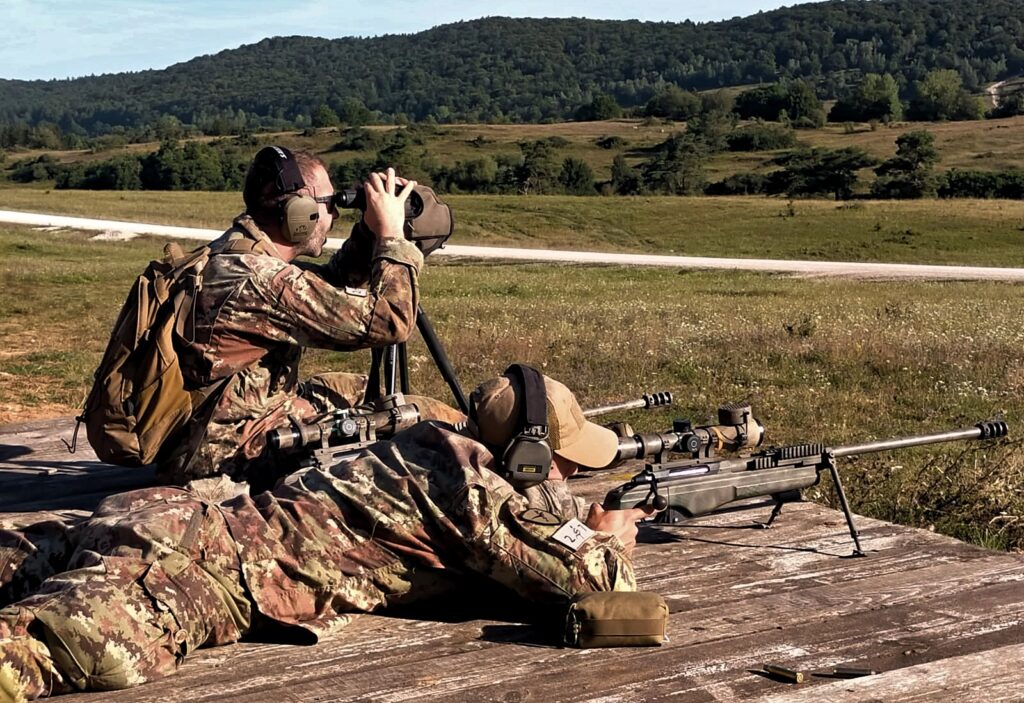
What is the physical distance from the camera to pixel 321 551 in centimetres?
392

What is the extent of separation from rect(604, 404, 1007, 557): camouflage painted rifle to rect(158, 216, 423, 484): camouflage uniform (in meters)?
1.06

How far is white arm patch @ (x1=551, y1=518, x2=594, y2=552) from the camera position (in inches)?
153

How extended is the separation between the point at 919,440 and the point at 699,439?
939 mm

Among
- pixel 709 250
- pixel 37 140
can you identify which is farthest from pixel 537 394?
pixel 37 140

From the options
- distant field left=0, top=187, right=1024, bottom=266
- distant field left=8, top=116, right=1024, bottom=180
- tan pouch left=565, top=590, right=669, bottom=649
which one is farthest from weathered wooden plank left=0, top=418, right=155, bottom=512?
distant field left=8, top=116, right=1024, bottom=180

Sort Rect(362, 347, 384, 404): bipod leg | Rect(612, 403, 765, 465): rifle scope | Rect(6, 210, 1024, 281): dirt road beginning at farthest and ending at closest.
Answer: Rect(6, 210, 1024, 281): dirt road → Rect(362, 347, 384, 404): bipod leg → Rect(612, 403, 765, 465): rifle scope

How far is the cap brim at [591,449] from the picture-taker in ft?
13.2

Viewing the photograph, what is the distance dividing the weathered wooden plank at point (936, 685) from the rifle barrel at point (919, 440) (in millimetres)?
1363

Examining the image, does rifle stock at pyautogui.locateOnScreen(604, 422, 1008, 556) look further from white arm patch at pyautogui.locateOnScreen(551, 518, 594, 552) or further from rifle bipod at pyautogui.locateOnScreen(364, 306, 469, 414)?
rifle bipod at pyautogui.locateOnScreen(364, 306, 469, 414)

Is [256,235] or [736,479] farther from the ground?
[256,235]

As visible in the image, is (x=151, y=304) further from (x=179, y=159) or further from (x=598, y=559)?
(x=179, y=159)

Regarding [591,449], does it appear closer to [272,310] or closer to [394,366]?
[272,310]

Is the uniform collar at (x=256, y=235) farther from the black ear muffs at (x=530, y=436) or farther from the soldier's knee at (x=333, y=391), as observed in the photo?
the black ear muffs at (x=530, y=436)

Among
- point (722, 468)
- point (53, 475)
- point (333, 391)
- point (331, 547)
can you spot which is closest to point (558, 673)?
point (331, 547)
